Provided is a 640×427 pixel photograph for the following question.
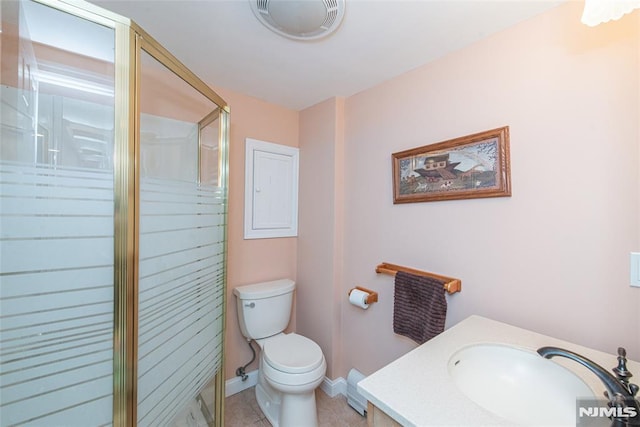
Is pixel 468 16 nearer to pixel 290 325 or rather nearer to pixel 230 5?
pixel 230 5

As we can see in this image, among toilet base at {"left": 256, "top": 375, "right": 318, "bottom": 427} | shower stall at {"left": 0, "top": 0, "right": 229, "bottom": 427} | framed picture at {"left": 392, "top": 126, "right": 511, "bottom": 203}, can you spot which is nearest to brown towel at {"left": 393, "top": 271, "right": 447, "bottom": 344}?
framed picture at {"left": 392, "top": 126, "right": 511, "bottom": 203}

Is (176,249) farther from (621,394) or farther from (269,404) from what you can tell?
(621,394)

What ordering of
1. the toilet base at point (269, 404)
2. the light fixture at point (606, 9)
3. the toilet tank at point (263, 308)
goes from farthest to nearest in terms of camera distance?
the toilet tank at point (263, 308)
the toilet base at point (269, 404)
the light fixture at point (606, 9)

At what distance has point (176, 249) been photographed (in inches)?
46.1

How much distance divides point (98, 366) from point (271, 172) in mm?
1513

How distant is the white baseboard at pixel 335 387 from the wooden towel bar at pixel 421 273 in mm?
929

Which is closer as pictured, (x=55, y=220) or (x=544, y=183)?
(x=55, y=220)

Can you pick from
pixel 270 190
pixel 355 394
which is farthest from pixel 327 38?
pixel 355 394

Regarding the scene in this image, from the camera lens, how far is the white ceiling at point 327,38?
1.09 metres

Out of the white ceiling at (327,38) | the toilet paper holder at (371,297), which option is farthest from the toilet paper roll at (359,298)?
the white ceiling at (327,38)

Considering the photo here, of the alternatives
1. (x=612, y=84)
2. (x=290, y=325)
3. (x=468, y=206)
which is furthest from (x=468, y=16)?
(x=290, y=325)

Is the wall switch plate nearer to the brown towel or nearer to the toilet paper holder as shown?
the brown towel

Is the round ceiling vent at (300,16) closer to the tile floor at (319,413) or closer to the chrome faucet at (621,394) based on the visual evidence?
the chrome faucet at (621,394)

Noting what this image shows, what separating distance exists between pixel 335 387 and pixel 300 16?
2.23 m
